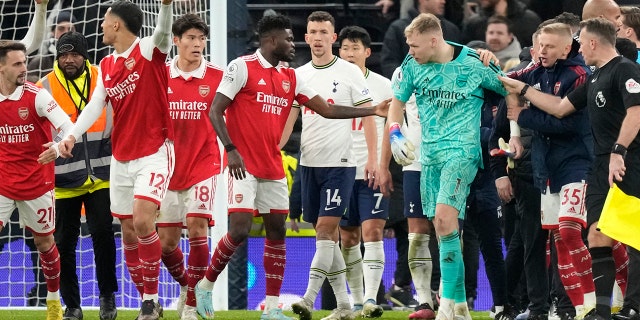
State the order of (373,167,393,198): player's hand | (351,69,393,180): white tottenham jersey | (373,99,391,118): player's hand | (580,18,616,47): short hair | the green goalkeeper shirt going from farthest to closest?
(351,69,393,180): white tottenham jersey
(373,167,393,198): player's hand
(373,99,391,118): player's hand
the green goalkeeper shirt
(580,18,616,47): short hair

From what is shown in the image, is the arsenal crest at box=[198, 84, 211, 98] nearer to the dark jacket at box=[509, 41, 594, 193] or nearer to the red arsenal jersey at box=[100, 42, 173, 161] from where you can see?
the red arsenal jersey at box=[100, 42, 173, 161]

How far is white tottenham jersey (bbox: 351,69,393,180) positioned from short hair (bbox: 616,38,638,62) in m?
2.39

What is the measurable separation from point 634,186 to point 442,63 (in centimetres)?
170

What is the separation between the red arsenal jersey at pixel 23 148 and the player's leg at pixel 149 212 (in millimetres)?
793

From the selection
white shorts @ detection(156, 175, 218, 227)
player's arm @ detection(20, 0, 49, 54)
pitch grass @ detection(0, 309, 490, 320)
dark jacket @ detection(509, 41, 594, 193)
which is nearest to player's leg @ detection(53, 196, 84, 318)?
pitch grass @ detection(0, 309, 490, 320)

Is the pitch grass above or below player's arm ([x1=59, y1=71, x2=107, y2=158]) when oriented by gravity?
below

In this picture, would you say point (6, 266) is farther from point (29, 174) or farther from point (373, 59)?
point (373, 59)

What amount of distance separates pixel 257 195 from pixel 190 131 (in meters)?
0.99

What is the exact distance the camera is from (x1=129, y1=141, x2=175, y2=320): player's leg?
925cm

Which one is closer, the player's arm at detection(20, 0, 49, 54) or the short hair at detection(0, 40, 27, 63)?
the short hair at detection(0, 40, 27, 63)

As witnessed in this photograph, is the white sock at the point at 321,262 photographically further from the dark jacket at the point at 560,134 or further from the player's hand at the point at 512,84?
the player's hand at the point at 512,84

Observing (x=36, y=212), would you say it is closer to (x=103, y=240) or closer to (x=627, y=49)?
(x=103, y=240)

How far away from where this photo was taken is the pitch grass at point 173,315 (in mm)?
10642

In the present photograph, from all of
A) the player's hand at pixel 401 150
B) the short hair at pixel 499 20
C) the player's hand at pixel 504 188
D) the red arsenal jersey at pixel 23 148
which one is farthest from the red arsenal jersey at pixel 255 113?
the short hair at pixel 499 20
